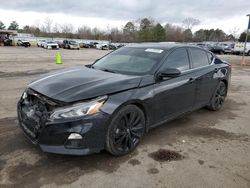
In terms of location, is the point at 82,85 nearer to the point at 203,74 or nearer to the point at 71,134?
the point at 71,134

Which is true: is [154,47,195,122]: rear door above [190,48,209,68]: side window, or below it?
below

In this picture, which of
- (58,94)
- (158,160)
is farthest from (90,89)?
(158,160)

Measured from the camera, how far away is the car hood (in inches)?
112

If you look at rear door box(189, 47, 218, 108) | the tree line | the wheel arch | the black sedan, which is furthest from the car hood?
the tree line

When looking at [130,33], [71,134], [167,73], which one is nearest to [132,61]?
[167,73]

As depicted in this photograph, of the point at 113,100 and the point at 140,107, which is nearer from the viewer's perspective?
the point at 113,100

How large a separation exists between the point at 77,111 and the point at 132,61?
164cm

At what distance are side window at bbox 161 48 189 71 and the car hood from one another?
794 mm

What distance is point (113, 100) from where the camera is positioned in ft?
9.72

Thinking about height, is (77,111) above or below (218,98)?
above

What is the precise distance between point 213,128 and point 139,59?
2.00 m

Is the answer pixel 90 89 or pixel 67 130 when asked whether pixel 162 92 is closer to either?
→ pixel 90 89

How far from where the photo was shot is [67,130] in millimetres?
2697

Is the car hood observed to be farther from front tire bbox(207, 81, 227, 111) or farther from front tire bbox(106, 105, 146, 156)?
front tire bbox(207, 81, 227, 111)
